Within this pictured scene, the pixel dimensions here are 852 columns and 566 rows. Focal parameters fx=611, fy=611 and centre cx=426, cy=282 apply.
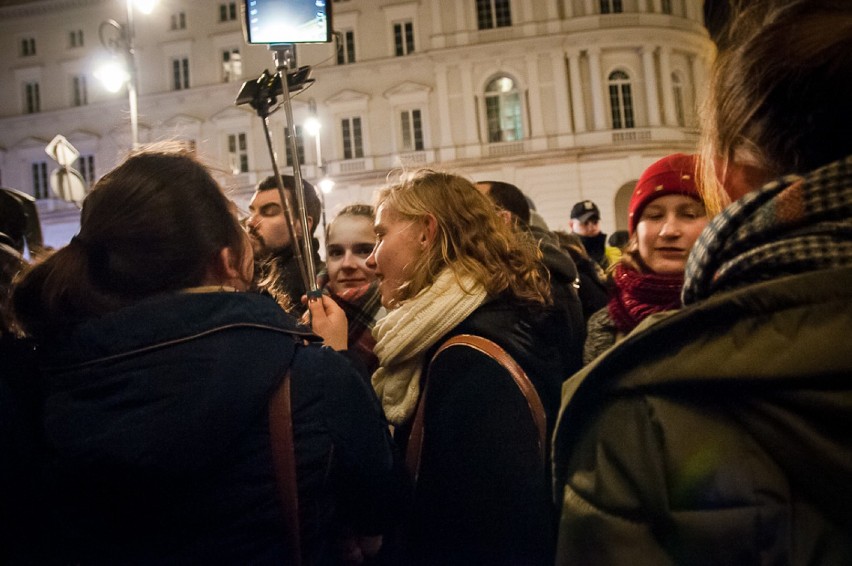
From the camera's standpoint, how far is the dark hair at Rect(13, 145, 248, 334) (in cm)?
139

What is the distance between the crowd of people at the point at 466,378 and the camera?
0.77m

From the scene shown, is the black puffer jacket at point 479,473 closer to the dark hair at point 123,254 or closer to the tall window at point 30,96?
the dark hair at point 123,254

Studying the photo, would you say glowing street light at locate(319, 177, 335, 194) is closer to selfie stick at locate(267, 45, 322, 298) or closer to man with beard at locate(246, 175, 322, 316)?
man with beard at locate(246, 175, 322, 316)

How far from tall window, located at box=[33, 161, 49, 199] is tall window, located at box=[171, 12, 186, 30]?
906cm

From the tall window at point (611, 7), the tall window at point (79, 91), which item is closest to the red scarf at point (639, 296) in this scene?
the tall window at point (611, 7)

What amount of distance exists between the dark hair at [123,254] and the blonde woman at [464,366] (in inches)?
28.6

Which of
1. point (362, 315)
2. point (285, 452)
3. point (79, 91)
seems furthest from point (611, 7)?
point (285, 452)

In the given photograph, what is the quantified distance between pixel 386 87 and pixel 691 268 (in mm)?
27056

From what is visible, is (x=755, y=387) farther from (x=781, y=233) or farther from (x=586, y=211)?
(x=586, y=211)

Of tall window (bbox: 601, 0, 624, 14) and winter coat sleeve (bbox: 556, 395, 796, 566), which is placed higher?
tall window (bbox: 601, 0, 624, 14)

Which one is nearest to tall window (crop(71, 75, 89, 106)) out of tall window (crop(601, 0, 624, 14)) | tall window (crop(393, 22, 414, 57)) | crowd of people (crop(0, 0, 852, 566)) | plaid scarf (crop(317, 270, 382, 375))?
tall window (crop(393, 22, 414, 57))

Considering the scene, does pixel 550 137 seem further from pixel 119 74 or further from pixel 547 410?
pixel 547 410

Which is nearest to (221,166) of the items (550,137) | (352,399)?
(352,399)

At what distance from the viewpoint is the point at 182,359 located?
50.1 inches
